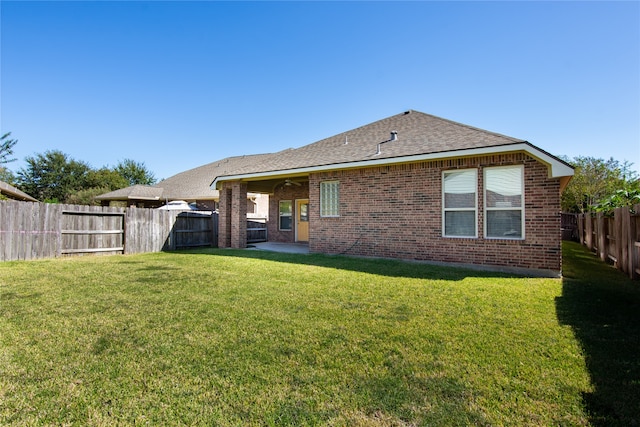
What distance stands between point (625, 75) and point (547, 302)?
405 inches

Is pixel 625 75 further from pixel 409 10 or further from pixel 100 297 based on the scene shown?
pixel 100 297

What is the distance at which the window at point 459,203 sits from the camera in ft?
27.3

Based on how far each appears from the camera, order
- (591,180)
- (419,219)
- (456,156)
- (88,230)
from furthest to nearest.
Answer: (591,180)
(88,230)
(419,219)
(456,156)

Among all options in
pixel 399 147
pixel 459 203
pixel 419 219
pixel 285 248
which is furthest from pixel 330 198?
pixel 459 203

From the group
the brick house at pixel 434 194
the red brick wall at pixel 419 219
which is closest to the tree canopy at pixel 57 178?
the brick house at pixel 434 194

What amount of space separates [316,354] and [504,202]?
22.7 feet

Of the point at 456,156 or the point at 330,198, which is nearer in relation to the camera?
the point at 456,156

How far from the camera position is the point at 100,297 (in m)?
5.15

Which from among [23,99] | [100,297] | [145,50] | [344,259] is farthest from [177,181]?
[100,297]

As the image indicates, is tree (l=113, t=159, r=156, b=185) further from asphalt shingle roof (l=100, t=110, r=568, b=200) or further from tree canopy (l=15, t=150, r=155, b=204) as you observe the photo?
asphalt shingle roof (l=100, t=110, r=568, b=200)

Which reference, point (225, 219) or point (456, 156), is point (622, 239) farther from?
point (225, 219)

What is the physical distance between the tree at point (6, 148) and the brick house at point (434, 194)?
17.9 metres

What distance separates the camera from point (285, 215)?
16.7 m

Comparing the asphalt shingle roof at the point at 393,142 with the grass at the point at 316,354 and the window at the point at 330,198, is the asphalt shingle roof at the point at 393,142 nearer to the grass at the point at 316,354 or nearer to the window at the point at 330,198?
the window at the point at 330,198
